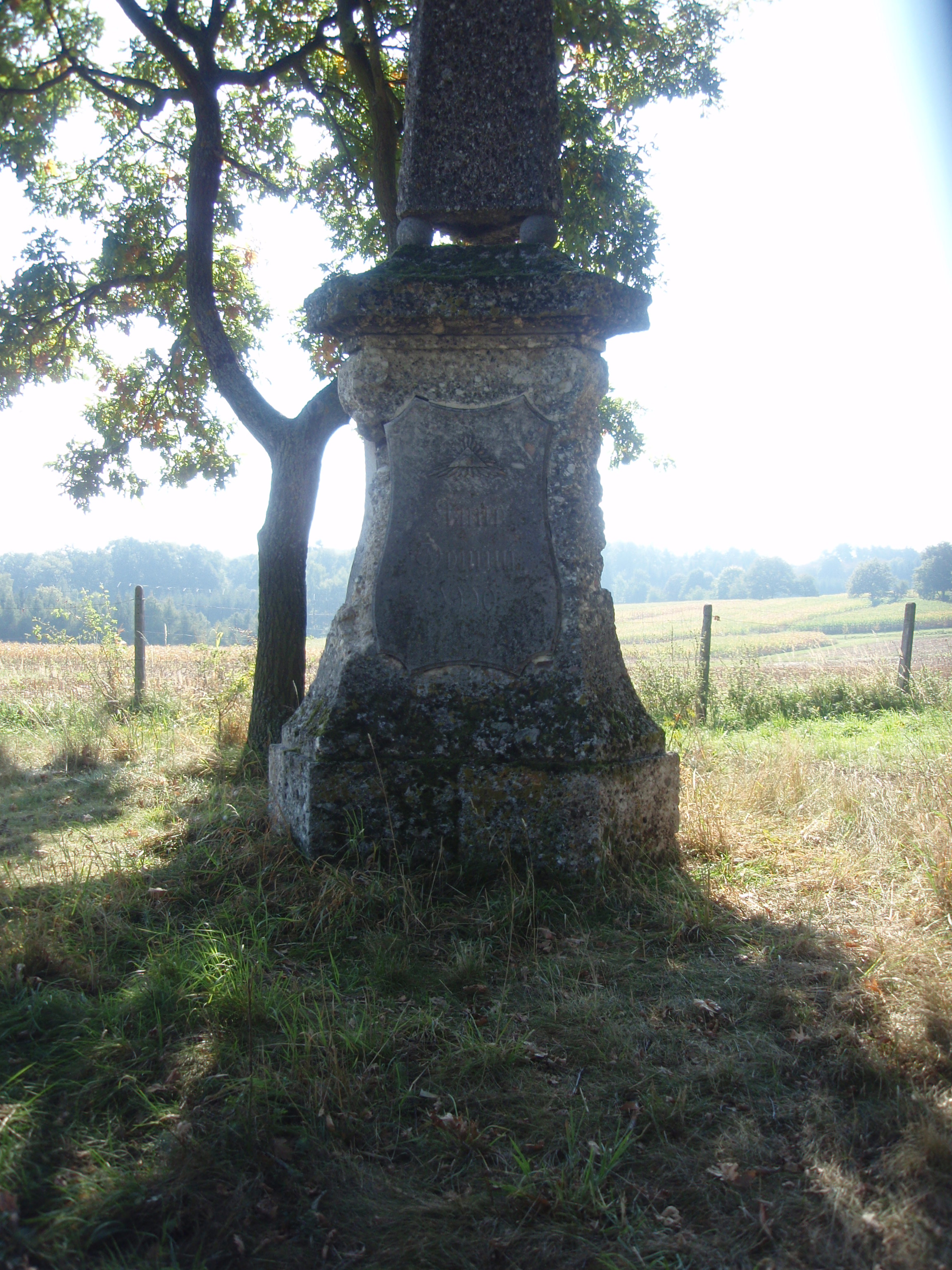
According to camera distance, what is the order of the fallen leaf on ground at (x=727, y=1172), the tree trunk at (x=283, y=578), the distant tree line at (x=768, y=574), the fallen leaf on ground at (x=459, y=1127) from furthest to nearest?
the distant tree line at (x=768, y=574) → the tree trunk at (x=283, y=578) → the fallen leaf on ground at (x=459, y=1127) → the fallen leaf on ground at (x=727, y=1172)

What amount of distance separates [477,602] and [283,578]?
330 centimetres

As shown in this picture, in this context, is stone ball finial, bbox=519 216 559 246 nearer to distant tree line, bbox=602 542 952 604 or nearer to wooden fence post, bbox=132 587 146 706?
wooden fence post, bbox=132 587 146 706

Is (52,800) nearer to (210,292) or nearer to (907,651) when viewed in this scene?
(210,292)

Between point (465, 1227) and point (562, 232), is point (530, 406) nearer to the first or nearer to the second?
point (465, 1227)

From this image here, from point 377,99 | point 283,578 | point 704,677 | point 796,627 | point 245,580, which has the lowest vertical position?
point 796,627

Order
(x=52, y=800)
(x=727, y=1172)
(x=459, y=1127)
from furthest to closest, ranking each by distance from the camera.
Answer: (x=52, y=800), (x=459, y=1127), (x=727, y=1172)

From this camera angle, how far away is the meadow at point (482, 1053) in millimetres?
1657

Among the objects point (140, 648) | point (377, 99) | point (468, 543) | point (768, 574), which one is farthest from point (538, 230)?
point (768, 574)

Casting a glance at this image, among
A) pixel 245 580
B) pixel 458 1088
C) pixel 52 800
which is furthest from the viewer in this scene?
pixel 245 580

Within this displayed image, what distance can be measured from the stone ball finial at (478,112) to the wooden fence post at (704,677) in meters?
6.69

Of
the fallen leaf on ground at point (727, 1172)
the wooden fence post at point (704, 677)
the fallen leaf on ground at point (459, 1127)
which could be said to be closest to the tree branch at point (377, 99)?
the wooden fence post at point (704, 677)

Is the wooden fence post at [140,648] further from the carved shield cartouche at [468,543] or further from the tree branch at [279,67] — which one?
the carved shield cartouche at [468,543]

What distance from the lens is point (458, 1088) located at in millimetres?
2109

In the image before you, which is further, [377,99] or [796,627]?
[796,627]
